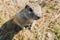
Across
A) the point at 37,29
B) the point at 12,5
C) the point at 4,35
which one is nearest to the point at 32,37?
the point at 37,29

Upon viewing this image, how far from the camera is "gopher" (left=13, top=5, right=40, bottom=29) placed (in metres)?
4.17

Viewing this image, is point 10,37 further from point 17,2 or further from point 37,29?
point 17,2

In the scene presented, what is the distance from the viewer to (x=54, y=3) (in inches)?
226

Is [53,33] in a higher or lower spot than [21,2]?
lower

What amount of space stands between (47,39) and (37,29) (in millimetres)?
319

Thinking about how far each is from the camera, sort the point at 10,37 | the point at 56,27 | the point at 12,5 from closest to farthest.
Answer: the point at 10,37, the point at 56,27, the point at 12,5

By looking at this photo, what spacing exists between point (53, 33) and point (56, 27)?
0.17 metres

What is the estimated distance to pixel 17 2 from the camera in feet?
18.3

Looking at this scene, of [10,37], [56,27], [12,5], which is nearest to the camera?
[10,37]

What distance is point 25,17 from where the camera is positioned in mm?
4402

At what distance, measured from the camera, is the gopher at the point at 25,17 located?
4171 millimetres

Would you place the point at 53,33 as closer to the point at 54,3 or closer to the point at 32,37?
the point at 32,37

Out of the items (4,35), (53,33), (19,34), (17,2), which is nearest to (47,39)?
(53,33)

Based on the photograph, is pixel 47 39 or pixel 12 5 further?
pixel 12 5
